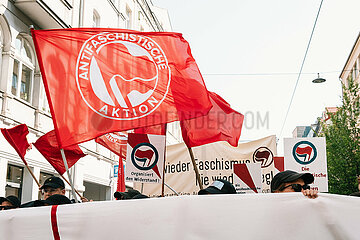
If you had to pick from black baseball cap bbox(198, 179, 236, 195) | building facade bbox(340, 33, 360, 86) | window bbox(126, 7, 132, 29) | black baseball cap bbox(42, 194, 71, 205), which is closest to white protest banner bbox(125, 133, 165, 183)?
black baseball cap bbox(198, 179, 236, 195)

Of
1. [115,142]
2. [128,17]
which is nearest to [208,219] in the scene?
[115,142]

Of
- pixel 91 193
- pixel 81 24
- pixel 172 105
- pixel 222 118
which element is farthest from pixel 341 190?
pixel 172 105

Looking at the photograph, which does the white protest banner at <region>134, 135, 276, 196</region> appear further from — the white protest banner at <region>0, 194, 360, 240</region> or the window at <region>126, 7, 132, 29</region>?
the window at <region>126, 7, 132, 29</region>

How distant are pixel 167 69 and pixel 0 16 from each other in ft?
25.9

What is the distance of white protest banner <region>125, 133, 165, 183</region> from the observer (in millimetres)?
7270

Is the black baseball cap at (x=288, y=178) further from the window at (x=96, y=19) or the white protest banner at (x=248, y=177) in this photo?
the window at (x=96, y=19)

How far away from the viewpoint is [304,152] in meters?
7.88

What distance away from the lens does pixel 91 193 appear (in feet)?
66.9

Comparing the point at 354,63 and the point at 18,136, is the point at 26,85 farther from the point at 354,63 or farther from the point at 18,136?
the point at 354,63

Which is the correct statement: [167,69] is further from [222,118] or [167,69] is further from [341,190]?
[341,190]

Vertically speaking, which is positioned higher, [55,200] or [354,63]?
[354,63]

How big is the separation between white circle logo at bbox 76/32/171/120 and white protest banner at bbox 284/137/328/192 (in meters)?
3.33

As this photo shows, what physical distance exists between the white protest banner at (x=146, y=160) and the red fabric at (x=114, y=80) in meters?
2.01

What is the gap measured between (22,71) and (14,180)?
2895mm
